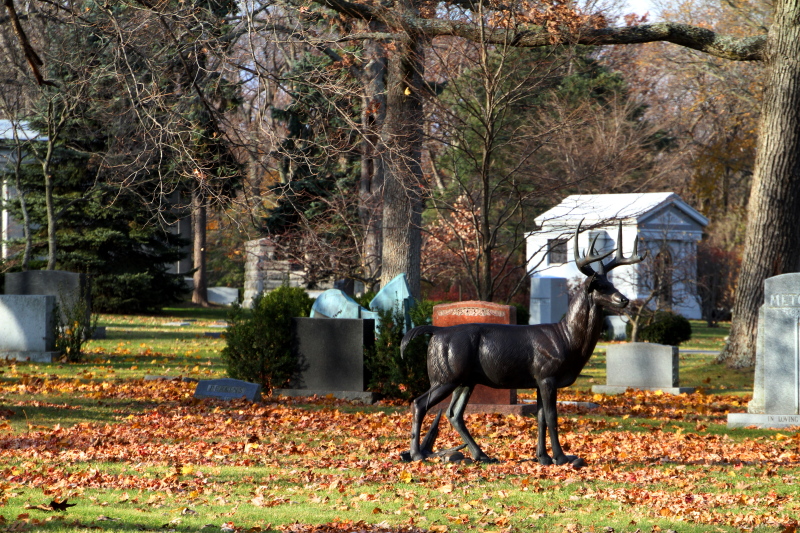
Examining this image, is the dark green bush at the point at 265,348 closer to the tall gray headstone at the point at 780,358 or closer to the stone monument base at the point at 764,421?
the stone monument base at the point at 764,421

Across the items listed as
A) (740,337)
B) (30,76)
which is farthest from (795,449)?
(30,76)

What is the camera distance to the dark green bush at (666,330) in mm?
27281

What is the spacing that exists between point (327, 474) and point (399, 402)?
21.9ft

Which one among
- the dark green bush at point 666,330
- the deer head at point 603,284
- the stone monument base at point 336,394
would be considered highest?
the deer head at point 603,284

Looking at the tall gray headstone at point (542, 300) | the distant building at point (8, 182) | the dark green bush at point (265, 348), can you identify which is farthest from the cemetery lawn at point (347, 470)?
the distant building at point (8, 182)

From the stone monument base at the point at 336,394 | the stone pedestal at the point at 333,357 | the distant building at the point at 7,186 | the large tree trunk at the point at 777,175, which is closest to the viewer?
the stone monument base at the point at 336,394

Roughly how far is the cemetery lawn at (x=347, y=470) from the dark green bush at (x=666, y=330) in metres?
11.3

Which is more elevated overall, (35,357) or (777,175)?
(777,175)

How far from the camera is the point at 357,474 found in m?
8.73

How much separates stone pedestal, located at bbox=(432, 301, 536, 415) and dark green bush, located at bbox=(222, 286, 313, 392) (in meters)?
3.29

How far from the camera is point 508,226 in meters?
41.4

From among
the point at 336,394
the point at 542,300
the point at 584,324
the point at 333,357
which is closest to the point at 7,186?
the point at 542,300

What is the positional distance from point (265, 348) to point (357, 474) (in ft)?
24.4

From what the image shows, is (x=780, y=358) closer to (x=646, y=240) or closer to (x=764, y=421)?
(x=764, y=421)
